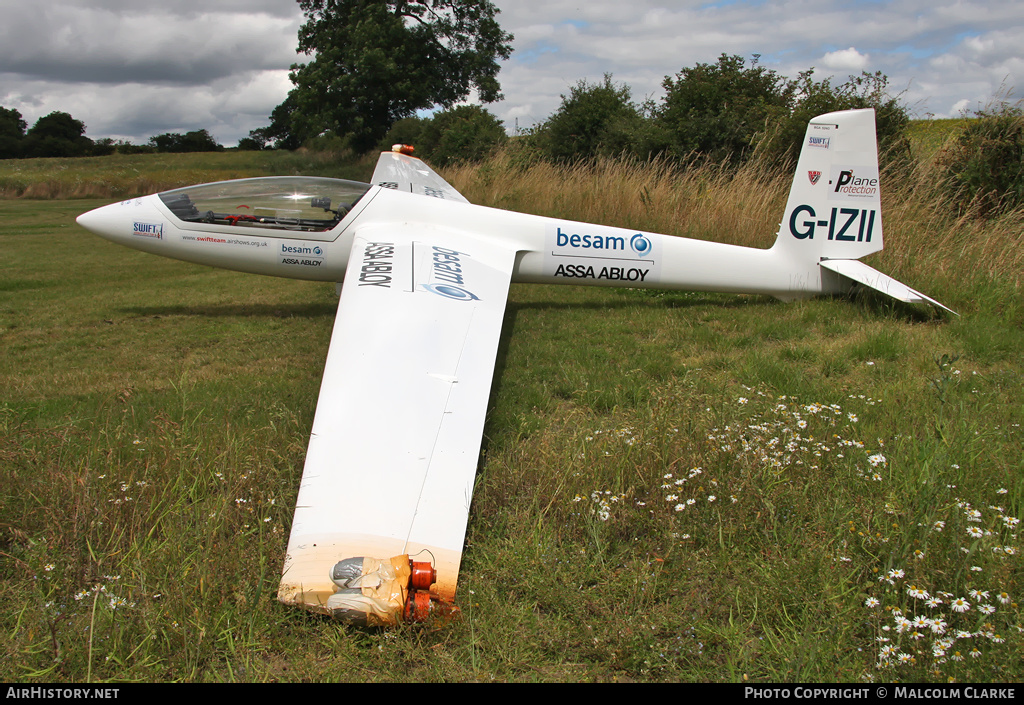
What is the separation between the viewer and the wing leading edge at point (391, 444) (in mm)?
2486

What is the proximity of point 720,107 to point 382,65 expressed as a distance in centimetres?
3001

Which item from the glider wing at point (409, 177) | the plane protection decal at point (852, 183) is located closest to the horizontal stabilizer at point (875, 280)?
the plane protection decal at point (852, 183)

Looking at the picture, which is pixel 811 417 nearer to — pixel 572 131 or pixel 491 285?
pixel 491 285

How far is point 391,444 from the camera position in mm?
3172

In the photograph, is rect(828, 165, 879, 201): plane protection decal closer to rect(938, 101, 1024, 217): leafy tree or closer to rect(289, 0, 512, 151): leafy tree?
rect(938, 101, 1024, 217): leafy tree

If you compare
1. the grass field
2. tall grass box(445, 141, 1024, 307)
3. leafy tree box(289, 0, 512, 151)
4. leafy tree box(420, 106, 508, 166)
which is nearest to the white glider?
the grass field

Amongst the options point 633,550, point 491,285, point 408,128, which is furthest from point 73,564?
point 408,128

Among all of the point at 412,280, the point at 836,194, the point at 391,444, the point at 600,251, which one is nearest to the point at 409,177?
the point at 600,251

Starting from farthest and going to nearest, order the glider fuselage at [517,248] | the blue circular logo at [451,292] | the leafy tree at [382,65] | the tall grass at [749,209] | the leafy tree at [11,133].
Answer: the leafy tree at [11,133]
the leafy tree at [382,65]
the tall grass at [749,209]
the glider fuselage at [517,248]
the blue circular logo at [451,292]

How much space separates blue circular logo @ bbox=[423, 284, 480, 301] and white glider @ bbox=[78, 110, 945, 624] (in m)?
0.02

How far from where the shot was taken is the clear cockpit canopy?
7.32m

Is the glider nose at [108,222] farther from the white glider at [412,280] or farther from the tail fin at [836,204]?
the tail fin at [836,204]

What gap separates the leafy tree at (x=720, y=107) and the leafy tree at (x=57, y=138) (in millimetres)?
53937

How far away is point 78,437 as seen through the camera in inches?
152
